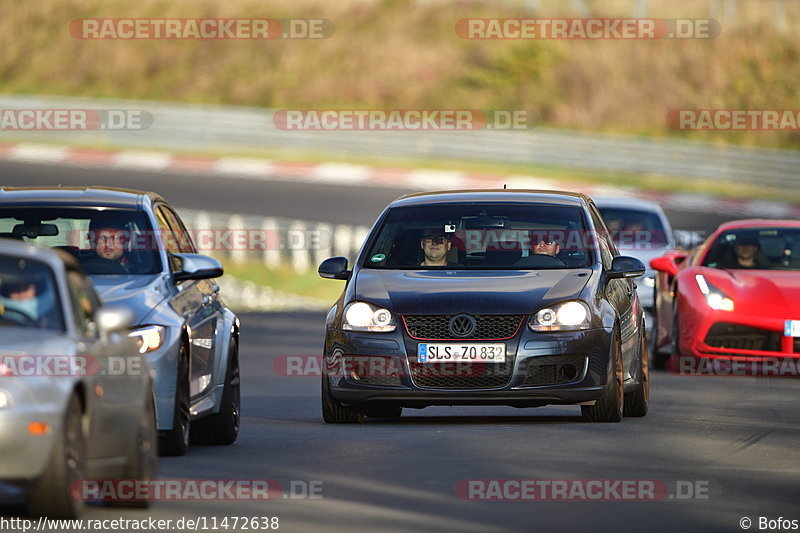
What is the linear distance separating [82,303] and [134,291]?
231cm

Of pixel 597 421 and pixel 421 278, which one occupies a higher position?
pixel 421 278

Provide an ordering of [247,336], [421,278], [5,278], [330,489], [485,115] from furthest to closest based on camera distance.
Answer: [485,115]
[247,336]
[421,278]
[330,489]
[5,278]

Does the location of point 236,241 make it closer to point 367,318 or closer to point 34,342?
point 367,318

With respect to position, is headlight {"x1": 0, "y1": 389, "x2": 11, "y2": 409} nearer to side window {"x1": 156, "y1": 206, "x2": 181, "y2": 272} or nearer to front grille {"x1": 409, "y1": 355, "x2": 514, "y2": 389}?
side window {"x1": 156, "y1": 206, "x2": 181, "y2": 272}

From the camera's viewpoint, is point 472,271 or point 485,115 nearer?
point 472,271

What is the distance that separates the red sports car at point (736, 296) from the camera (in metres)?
16.7

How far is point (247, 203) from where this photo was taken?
37656mm

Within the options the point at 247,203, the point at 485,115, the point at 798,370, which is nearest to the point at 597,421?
the point at 798,370

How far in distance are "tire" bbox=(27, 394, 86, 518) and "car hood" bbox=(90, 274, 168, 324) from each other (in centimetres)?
275

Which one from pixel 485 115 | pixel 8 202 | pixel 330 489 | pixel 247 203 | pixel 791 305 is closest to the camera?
pixel 330 489

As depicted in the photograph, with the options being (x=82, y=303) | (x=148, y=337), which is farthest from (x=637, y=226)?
(x=82, y=303)

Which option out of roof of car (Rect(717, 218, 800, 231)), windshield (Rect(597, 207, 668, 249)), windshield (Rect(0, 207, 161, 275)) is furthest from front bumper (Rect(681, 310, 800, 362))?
windshield (Rect(0, 207, 161, 275))

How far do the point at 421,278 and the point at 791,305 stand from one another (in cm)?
519

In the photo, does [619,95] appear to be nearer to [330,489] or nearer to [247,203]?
[247,203]
